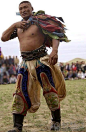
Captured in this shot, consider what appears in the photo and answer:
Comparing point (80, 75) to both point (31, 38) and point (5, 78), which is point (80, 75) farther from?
point (31, 38)

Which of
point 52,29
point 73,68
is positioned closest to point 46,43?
point 52,29

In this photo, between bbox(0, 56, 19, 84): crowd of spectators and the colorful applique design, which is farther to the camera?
bbox(0, 56, 19, 84): crowd of spectators

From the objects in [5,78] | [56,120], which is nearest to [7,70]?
[5,78]

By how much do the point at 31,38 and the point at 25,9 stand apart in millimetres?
439

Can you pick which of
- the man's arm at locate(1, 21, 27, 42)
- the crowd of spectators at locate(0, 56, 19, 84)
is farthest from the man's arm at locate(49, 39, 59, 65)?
the crowd of spectators at locate(0, 56, 19, 84)

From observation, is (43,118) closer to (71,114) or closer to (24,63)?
(71,114)

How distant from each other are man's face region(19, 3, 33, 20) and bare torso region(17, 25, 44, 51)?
182 millimetres

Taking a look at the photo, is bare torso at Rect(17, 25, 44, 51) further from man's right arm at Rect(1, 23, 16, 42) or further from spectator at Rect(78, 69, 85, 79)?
spectator at Rect(78, 69, 85, 79)

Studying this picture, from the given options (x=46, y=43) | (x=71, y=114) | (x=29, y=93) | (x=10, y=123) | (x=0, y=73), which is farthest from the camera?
(x=0, y=73)

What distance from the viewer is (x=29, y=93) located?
149 inches

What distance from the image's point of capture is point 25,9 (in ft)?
12.6

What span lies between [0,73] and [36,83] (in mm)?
13220

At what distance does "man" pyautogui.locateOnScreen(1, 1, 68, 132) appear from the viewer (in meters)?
3.73

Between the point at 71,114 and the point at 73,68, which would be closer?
the point at 71,114
